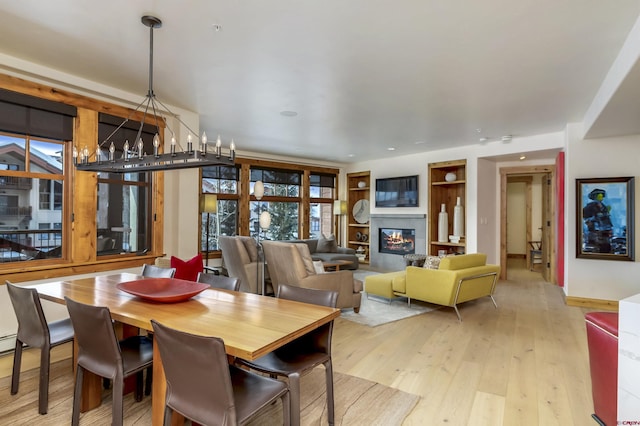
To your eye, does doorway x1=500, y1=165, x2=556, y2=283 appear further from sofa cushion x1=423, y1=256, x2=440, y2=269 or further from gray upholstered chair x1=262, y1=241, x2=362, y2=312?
gray upholstered chair x1=262, y1=241, x2=362, y2=312

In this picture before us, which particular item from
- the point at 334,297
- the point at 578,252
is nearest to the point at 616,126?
the point at 578,252

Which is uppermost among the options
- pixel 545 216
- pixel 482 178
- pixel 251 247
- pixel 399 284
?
pixel 482 178

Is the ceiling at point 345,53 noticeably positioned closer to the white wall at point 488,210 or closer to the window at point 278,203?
the white wall at point 488,210

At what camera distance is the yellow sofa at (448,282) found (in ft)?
13.9

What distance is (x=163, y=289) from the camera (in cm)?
242

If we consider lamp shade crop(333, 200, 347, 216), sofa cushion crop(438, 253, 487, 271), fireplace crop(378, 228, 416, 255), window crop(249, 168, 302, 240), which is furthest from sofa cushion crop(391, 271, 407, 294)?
lamp shade crop(333, 200, 347, 216)

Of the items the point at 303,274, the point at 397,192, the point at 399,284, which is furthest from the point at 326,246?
the point at 303,274

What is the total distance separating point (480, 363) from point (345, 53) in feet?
9.55

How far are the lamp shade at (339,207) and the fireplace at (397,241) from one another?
41.9 inches

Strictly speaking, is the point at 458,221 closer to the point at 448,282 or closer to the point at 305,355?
the point at 448,282

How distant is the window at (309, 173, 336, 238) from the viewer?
8.62m

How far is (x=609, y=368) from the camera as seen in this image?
71.0 inches

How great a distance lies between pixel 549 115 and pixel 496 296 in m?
2.81

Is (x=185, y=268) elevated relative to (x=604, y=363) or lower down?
elevated
